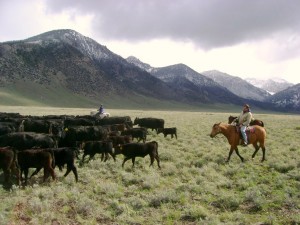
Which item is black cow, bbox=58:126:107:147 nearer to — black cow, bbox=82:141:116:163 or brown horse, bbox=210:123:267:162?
black cow, bbox=82:141:116:163

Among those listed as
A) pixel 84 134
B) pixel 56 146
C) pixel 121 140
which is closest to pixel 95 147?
pixel 56 146

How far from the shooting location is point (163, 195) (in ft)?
35.4

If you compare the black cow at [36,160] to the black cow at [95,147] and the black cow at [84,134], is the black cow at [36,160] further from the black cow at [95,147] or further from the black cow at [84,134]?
the black cow at [84,134]

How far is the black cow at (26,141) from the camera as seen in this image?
16062mm

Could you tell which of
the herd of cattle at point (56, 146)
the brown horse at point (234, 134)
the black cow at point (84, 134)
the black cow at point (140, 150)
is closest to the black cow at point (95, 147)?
the herd of cattle at point (56, 146)

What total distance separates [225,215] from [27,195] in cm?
573

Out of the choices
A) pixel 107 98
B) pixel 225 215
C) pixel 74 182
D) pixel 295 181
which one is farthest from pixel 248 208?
pixel 107 98

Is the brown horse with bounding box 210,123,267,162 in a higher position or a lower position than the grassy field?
higher

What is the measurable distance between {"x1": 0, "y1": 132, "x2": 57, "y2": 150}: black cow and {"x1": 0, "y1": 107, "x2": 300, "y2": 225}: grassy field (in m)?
2.03

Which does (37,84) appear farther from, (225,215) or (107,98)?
(225,215)

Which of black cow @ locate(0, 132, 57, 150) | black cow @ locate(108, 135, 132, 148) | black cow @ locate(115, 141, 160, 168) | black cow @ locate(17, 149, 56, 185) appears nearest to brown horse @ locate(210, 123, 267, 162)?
black cow @ locate(115, 141, 160, 168)

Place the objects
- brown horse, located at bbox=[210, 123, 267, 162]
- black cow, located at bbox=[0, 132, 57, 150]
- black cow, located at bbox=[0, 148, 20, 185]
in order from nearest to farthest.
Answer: black cow, located at bbox=[0, 148, 20, 185] → black cow, located at bbox=[0, 132, 57, 150] → brown horse, located at bbox=[210, 123, 267, 162]

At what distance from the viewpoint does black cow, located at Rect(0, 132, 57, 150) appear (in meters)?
16.1

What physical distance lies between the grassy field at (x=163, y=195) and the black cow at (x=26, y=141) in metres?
2.03
